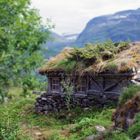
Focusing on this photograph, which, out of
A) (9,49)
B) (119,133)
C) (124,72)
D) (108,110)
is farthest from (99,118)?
(119,133)

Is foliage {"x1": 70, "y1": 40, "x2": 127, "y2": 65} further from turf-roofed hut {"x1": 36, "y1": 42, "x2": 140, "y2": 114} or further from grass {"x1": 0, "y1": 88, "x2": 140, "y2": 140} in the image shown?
grass {"x1": 0, "y1": 88, "x2": 140, "y2": 140}

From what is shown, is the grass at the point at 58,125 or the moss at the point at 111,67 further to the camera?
the moss at the point at 111,67

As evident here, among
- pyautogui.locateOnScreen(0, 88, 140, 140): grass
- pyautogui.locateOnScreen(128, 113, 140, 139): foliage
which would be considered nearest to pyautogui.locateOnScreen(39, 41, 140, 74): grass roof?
pyautogui.locateOnScreen(0, 88, 140, 140): grass

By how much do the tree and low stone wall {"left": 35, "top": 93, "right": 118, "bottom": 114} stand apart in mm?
2130

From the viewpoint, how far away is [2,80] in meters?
23.4

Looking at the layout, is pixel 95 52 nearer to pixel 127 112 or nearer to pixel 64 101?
pixel 64 101

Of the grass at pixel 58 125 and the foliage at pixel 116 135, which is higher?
the foliage at pixel 116 135

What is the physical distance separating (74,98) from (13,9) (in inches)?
243

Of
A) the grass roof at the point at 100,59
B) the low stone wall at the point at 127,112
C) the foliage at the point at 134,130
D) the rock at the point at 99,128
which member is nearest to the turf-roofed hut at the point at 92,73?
the grass roof at the point at 100,59

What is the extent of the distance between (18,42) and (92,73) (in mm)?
4417

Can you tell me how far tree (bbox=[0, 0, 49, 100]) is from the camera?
22.4 metres

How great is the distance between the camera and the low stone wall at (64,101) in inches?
930

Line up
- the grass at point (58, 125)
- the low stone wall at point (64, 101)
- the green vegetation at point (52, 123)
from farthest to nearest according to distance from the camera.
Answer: the low stone wall at point (64, 101), the green vegetation at point (52, 123), the grass at point (58, 125)

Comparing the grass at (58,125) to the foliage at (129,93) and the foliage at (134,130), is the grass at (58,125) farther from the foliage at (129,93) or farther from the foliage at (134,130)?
the foliage at (129,93)
